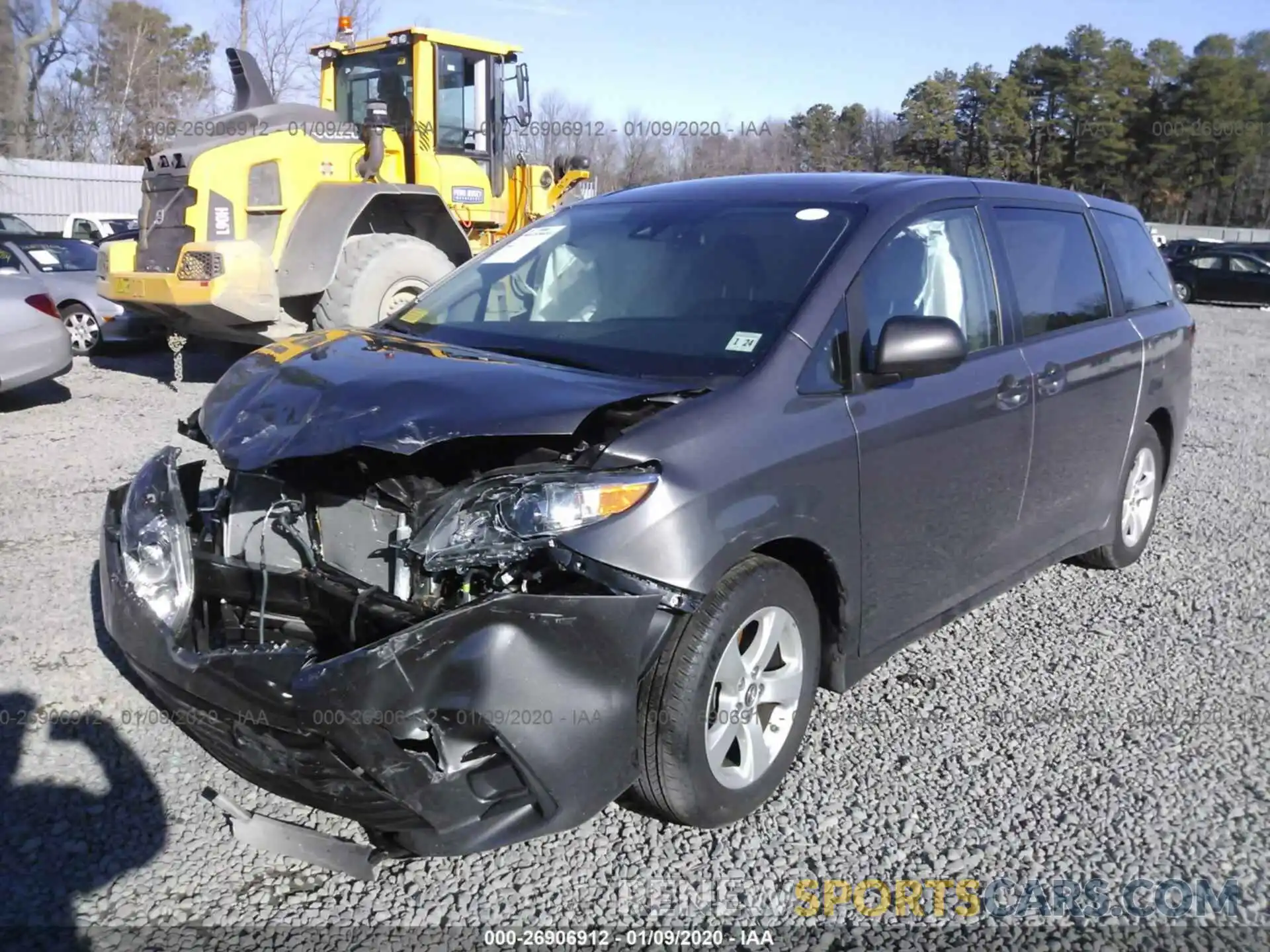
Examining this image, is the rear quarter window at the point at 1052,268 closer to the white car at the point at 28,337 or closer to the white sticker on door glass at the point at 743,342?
the white sticker on door glass at the point at 743,342

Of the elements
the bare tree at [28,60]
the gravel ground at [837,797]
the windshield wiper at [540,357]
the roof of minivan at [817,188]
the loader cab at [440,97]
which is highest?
the bare tree at [28,60]

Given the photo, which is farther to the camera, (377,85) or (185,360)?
(185,360)

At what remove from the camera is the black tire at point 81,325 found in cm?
1195

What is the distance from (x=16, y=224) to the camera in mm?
17688

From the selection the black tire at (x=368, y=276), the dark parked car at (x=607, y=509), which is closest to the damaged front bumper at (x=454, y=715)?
the dark parked car at (x=607, y=509)

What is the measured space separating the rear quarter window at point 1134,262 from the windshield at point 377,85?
6657 mm

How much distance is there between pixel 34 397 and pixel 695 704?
894 cm

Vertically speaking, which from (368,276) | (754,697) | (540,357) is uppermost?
(368,276)

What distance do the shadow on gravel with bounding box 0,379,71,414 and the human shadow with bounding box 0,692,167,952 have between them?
6.59 m

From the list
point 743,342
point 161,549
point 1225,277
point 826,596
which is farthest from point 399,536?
point 1225,277

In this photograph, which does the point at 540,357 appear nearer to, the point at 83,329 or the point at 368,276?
the point at 368,276

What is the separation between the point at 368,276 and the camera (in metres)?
8.70

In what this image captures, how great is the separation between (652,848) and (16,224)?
18.8m

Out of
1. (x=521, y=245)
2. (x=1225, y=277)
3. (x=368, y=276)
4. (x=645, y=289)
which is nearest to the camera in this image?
(x=645, y=289)
